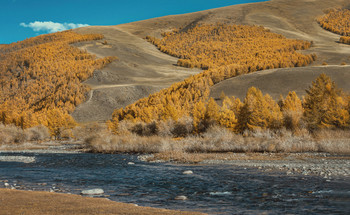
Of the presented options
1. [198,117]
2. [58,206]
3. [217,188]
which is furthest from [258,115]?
[58,206]

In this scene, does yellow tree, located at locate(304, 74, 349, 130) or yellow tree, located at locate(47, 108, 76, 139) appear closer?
yellow tree, located at locate(304, 74, 349, 130)

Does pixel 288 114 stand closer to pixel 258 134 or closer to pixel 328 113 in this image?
pixel 328 113

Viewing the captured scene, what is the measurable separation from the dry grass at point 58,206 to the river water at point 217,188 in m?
2.27

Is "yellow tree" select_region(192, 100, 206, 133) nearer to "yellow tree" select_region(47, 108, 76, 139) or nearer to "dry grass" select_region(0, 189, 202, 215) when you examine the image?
"dry grass" select_region(0, 189, 202, 215)

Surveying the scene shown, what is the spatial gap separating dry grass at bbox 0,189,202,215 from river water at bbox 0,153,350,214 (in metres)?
2.27

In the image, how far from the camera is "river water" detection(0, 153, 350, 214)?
13250 millimetres

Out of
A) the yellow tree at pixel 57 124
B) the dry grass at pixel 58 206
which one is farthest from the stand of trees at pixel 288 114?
the yellow tree at pixel 57 124

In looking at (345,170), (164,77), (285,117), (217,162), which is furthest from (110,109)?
(345,170)

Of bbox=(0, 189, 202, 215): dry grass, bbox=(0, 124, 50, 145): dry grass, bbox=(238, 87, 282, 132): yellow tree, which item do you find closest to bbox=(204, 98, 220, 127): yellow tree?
bbox=(238, 87, 282, 132): yellow tree

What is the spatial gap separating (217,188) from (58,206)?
30.3 feet

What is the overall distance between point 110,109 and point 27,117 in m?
38.1

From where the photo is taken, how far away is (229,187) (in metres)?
18.4

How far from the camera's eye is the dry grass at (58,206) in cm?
1102

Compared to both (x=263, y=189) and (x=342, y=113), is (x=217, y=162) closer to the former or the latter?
(x=263, y=189)
